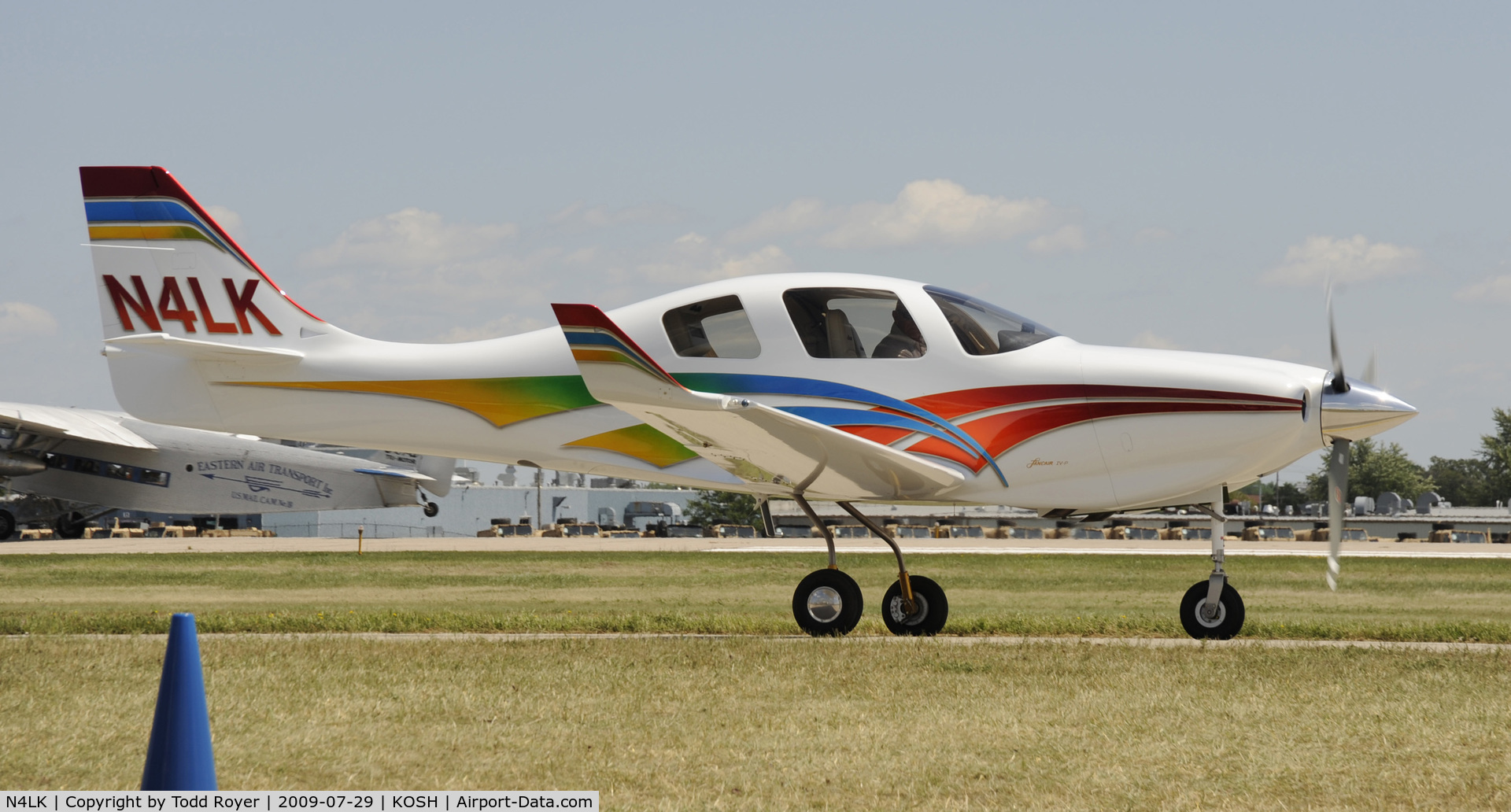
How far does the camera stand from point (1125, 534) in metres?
58.9

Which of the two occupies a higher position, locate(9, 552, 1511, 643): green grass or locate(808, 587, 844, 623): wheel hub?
locate(808, 587, 844, 623): wheel hub

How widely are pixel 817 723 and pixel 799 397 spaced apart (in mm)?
4060

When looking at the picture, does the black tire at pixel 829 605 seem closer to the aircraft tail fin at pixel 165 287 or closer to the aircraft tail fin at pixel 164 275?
the aircraft tail fin at pixel 165 287

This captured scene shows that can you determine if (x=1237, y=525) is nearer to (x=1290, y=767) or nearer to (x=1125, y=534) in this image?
(x=1125, y=534)

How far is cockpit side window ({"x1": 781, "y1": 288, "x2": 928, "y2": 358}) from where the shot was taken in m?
10.7

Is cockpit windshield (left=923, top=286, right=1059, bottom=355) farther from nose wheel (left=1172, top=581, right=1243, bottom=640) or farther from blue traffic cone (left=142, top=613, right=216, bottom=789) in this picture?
blue traffic cone (left=142, top=613, right=216, bottom=789)

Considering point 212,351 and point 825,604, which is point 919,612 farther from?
point 212,351

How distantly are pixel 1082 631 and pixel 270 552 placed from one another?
1113 inches

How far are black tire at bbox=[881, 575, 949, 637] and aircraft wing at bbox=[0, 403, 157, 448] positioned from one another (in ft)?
126

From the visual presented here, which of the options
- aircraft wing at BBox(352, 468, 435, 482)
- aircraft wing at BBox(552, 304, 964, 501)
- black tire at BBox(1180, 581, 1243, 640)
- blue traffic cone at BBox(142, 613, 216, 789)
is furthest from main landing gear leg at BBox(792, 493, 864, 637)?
aircraft wing at BBox(352, 468, 435, 482)

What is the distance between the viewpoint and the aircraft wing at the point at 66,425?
41.7 metres

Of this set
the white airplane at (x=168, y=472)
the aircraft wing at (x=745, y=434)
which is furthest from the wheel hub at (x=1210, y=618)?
the white airplane at (x=168, y=472)

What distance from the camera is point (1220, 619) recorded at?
11.3m

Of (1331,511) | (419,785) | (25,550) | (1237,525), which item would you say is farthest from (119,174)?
(1237,525)
